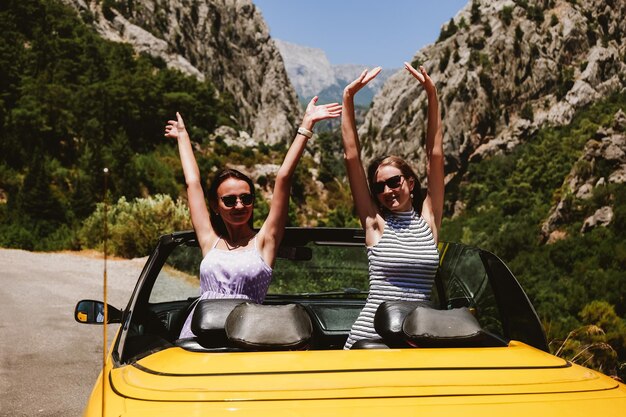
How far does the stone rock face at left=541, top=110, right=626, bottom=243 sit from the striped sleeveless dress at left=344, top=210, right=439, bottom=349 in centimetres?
4062

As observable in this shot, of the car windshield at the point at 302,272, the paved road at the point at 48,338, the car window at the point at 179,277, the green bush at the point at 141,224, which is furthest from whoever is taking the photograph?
the green bush at the point at 141,224

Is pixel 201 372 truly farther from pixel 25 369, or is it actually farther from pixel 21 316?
pixel 21 316

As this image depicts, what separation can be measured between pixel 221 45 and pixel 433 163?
108966 mm

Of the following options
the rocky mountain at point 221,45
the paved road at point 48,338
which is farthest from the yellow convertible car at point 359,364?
the rocky mountain at point 221,45

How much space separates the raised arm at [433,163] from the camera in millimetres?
3041

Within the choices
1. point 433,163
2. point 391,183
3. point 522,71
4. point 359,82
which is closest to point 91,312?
point 391,183

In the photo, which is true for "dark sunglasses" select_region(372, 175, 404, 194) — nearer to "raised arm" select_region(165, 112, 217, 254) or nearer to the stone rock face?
"raised arm" select_region(165, 112, 217, 254)

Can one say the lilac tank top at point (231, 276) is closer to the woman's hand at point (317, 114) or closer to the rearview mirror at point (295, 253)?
the rearview mirror at point (295, 253)

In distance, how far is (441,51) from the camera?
354 ft

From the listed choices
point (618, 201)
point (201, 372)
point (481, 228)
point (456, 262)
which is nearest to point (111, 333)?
point (456, 262)

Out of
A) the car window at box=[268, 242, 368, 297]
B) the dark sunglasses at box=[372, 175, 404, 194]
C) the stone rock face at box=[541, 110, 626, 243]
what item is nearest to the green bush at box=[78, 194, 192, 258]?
the car window at box=[268, 242, 368, 297]

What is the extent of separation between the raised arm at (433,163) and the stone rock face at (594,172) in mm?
40158

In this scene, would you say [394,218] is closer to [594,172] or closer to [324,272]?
[324,272]

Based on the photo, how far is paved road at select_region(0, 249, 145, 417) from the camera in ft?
18.8
